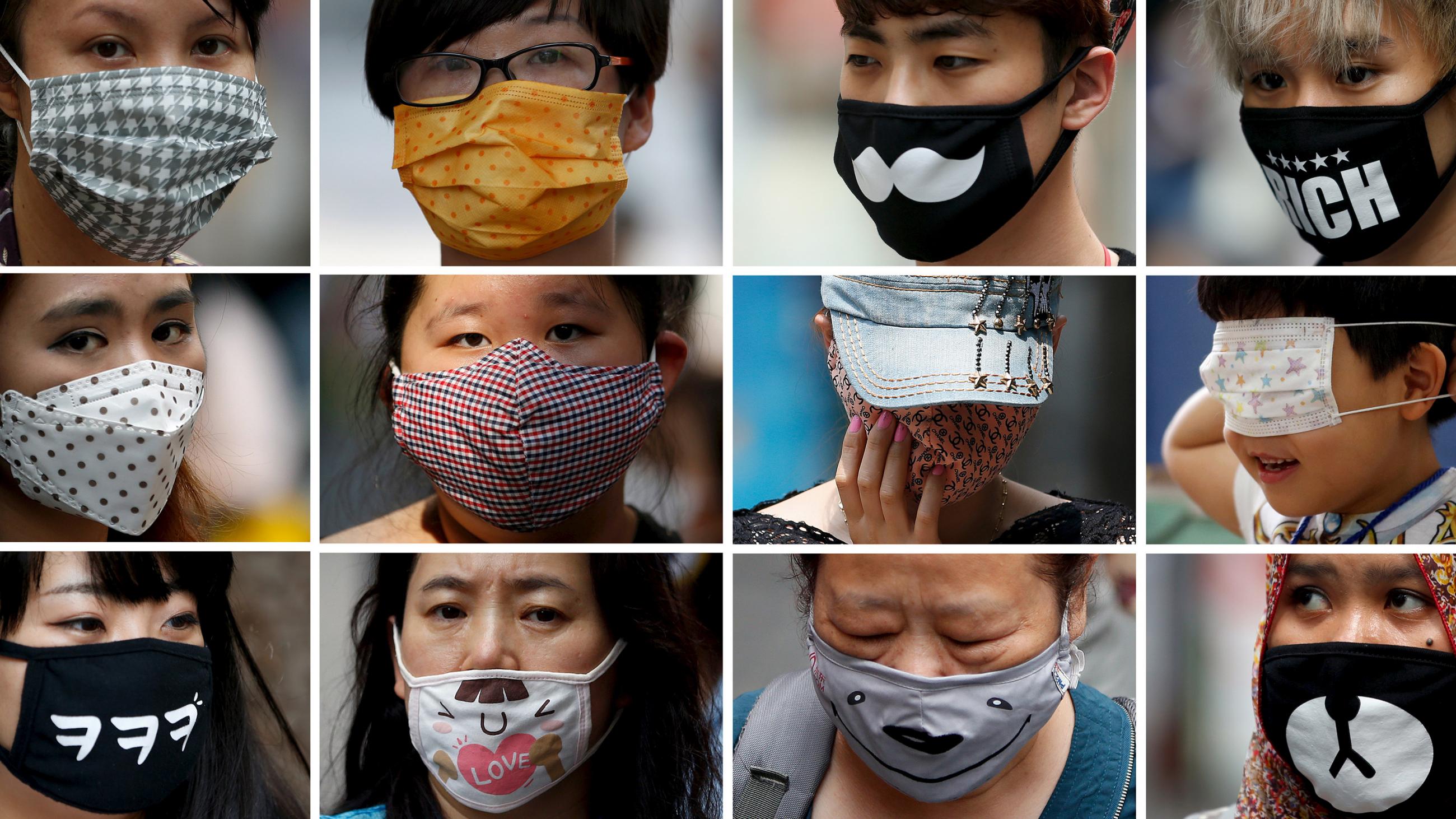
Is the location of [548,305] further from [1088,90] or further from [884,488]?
[1088,90]

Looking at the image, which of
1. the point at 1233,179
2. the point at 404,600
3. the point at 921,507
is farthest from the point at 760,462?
the point at 1233,179

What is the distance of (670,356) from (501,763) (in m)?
0.97

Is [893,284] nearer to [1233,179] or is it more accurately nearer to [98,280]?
[1233,179]

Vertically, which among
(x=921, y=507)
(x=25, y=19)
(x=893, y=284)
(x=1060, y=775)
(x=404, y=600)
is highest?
(x=25, y=19)

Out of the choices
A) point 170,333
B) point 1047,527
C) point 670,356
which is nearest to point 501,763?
point 670,356

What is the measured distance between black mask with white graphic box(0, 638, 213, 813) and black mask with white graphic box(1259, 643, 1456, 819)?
2486mm

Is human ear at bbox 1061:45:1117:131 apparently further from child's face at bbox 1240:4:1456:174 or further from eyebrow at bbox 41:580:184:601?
eyebrow at bbox 41:580:184:601

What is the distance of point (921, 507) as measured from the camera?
8.68 ft

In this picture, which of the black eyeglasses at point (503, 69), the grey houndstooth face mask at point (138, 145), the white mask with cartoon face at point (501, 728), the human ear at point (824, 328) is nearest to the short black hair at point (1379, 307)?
the human ear at point (824, 328)

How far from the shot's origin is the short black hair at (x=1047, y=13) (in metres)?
2.44

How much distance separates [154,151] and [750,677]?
172cm

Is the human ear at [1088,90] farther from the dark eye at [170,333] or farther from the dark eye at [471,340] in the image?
the dark eye at [170,333]

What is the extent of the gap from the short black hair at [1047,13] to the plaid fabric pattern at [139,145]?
1365 millimetres

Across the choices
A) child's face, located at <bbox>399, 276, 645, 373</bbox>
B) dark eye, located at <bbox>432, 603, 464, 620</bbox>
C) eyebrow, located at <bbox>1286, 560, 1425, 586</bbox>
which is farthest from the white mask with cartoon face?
eyebrow, located at <bbox>1286, 560, 1425, 586</bbox>
